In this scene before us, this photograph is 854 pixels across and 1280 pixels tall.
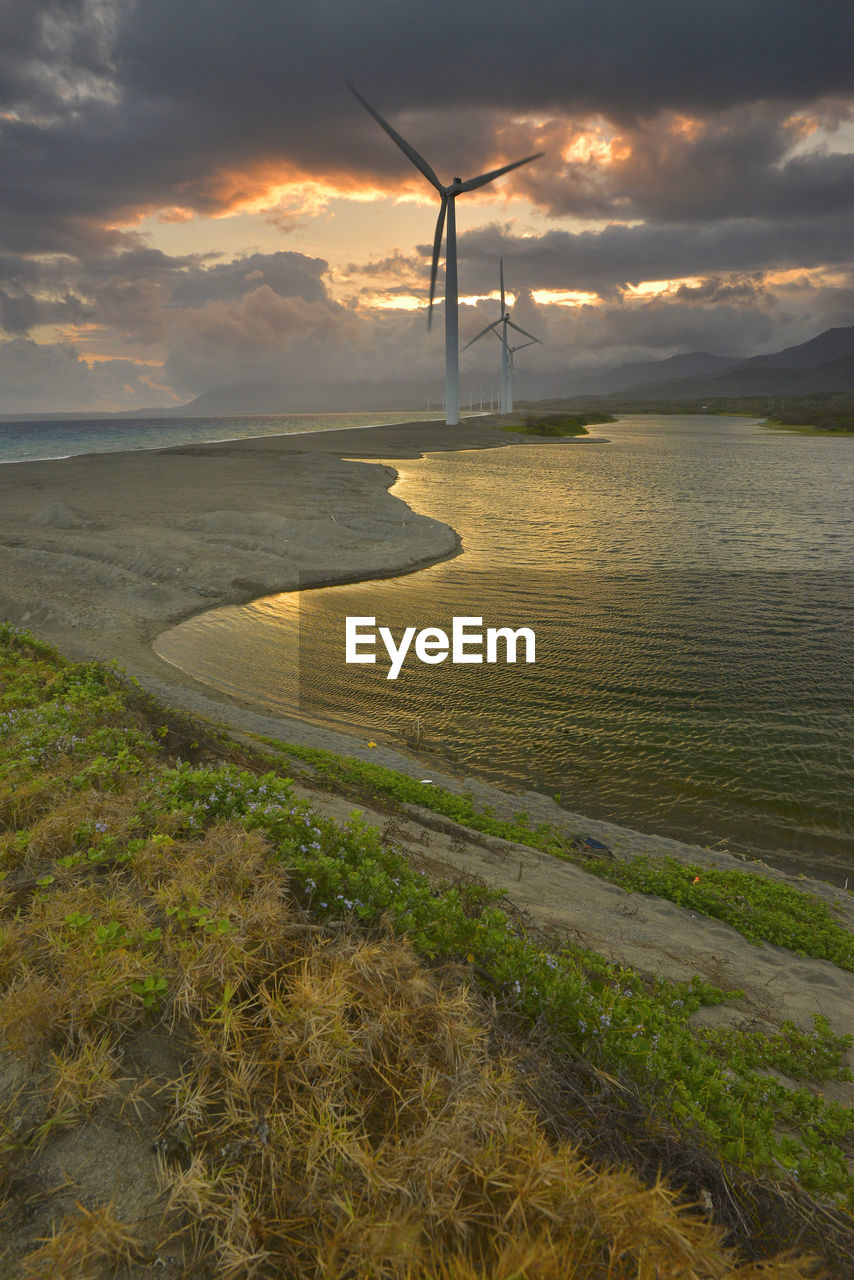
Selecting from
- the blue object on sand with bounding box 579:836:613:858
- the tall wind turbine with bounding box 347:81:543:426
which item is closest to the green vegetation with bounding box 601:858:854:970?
the blue object on sand with bounding box 579:836:613:858

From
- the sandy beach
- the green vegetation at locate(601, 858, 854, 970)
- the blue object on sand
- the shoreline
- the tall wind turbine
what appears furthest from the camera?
the tall wind turbine

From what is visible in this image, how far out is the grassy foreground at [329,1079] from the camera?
366 cm

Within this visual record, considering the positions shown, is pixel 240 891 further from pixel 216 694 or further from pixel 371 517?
pixel 371 517

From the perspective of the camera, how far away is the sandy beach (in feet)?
30.6

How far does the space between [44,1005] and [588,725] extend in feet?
50.3

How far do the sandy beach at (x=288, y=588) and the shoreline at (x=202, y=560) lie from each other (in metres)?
0.10

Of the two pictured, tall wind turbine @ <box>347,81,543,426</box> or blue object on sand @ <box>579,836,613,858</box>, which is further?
tall wind turbine @ <box>347,81,543,426</box>

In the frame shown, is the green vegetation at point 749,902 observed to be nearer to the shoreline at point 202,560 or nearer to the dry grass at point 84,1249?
the shoreline at point 202,560

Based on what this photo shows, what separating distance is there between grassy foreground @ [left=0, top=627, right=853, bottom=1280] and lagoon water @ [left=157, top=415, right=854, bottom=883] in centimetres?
777

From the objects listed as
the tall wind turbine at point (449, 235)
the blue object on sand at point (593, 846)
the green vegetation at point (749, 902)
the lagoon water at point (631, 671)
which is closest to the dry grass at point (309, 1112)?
the green vegetation at point (749, 902)

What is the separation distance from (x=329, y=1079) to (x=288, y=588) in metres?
28.7

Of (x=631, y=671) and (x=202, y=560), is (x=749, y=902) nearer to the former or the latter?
(x=631, y=671)

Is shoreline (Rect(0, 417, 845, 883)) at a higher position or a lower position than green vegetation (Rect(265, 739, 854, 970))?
higher

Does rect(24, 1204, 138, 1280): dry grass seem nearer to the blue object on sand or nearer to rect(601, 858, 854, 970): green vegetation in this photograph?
rect(601, 858, 854, 970): green vegetation
